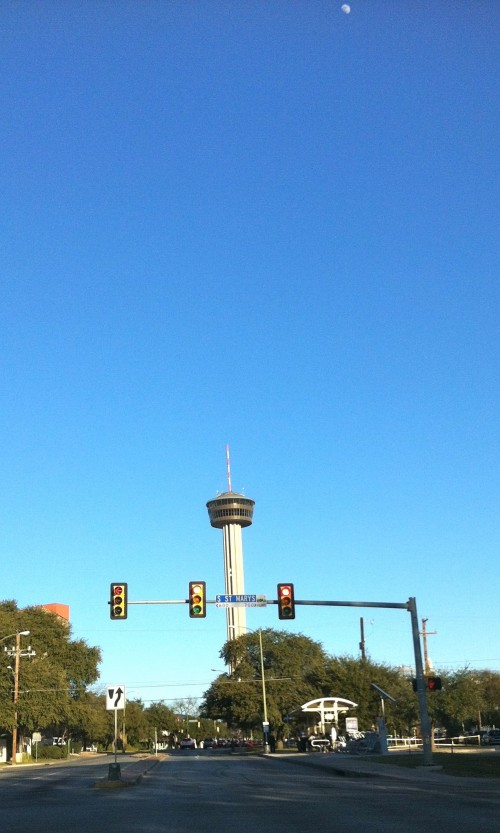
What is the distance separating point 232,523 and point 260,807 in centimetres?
16591

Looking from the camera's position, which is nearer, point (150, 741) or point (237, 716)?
point (237, 716)

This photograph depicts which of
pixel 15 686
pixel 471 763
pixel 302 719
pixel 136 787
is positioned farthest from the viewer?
pixel 302 719

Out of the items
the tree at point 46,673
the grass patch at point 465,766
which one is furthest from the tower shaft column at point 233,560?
the grass patch at point 465,766

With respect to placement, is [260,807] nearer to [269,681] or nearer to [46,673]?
[46,673]

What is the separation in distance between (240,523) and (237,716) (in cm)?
10005

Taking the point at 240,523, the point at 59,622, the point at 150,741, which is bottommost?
the point at 150,741

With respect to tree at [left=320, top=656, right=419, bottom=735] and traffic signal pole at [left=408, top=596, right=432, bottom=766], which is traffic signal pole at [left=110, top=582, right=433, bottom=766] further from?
tree at [left=320, top=656, right=419, bottom=735]

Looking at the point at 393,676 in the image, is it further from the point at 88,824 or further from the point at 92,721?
the point at 88,824

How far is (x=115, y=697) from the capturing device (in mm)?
27797

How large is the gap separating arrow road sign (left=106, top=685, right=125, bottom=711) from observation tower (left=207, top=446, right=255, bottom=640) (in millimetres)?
150040

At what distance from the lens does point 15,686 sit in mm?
64875

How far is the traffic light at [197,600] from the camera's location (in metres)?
29.3

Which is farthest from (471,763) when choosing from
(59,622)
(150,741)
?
(150,741)

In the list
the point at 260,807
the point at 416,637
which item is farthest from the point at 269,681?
the point at 260,807
